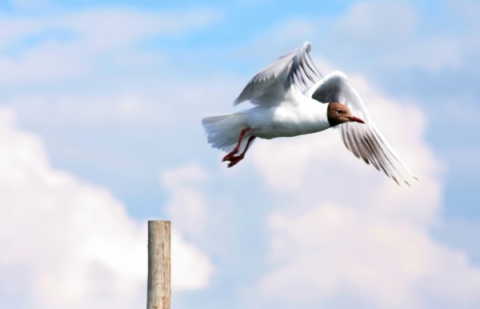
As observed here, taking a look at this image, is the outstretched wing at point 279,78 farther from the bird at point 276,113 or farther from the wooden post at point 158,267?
the wooden post at point 158,267

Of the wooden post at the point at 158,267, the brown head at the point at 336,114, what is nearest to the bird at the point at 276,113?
the brown head at the point at 336,114

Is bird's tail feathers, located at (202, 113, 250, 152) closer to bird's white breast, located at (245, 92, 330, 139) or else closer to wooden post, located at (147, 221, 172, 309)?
bird's white breast, located at (245, 92, 330, 139)

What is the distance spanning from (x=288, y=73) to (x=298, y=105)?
46cm

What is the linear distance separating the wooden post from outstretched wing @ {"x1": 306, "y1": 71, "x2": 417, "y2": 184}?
431 cm

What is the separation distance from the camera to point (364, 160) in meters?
13.5

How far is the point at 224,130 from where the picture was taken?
474 inches

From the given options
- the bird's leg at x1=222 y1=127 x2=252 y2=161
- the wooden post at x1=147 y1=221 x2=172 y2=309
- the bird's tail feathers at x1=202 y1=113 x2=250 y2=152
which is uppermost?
the bird's tail feathers at x1=202 y1=113 x2=250 y2=152

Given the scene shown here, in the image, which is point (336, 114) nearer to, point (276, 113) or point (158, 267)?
point (276, 113)

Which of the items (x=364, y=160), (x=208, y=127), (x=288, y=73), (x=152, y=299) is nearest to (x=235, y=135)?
(x=208, y=127)

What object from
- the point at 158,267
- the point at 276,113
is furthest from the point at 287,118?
the point at 158,267

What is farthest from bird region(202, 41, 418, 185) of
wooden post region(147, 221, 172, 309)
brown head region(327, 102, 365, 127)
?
wooden post region(147, 221, 172, 309)

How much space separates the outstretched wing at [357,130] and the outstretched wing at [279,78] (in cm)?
187

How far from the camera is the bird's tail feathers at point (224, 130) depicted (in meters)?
11.9

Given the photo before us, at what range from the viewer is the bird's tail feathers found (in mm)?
11883
